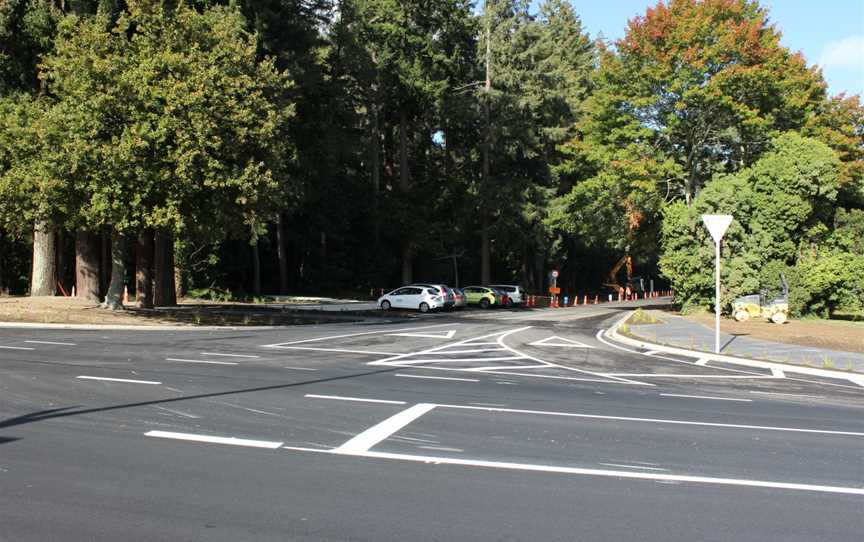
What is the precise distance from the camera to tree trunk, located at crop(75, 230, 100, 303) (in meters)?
30.3

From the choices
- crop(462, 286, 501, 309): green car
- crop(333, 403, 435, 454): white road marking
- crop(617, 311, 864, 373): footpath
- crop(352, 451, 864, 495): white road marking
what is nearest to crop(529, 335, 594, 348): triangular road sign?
crop(617, 311, 864, 373): footpath

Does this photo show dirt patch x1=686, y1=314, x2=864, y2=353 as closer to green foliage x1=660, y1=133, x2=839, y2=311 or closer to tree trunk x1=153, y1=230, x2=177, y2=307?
green foliage x1=660, y1=133, x2=839, y2=311

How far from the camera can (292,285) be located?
183 feet

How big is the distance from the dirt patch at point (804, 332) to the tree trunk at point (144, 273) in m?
22.6

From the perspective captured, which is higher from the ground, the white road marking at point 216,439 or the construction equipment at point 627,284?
the construction equipment at point 627,284

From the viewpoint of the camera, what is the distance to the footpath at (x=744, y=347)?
51.5 feet

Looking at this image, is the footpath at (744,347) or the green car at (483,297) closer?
the footpath at (744,347)

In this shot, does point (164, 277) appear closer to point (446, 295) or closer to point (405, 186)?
point (446, 295)

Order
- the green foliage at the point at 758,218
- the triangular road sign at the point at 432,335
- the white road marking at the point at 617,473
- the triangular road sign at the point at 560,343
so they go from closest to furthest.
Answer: the white road marking at the point at 617,473 → the triangular road sign at the point at 560,343 → the triangular road sign at the point at 432,335 → the green foliage at the point at 758,218

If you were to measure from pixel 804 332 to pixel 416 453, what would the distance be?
20.5m

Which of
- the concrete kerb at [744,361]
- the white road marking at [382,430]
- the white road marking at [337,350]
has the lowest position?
the concrete kerb at [744,361]

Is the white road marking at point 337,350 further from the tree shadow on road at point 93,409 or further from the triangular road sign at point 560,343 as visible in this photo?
the tree shadow on road at point 93,409

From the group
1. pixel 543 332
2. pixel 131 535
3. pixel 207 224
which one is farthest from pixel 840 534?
pixel 207 224

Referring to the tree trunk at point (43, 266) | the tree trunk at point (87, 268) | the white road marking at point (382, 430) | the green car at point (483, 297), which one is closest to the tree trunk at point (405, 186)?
the green car at point (483, 297)
